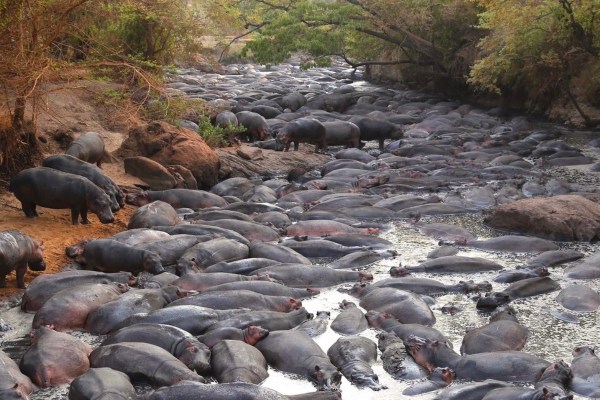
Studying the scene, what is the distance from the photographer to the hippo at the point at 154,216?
1084cm

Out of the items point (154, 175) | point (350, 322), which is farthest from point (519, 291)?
point (154, 175)

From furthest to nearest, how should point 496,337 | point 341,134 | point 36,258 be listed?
point 341,134
point 36,258
point 496,337

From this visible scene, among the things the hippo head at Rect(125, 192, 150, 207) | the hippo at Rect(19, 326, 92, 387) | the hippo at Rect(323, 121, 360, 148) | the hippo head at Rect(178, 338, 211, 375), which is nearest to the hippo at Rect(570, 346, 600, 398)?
the hippo head at Rect(178, 338, 211, 375)

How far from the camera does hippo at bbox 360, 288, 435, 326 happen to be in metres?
7.91

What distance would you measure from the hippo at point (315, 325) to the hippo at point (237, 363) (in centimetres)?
74

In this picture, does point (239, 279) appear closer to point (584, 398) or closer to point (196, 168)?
point (584, 398)

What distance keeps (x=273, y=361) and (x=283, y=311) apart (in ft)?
3.81

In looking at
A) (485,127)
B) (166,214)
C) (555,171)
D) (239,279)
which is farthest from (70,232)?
(485,127)

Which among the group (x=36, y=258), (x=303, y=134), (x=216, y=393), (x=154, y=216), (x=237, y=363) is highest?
(x=216, y=393)

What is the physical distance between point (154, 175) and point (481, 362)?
782 cm

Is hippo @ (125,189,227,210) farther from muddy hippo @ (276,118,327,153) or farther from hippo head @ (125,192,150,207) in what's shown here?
muddy hippo @ (276,118,327,153)

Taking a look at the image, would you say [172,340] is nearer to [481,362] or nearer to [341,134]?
[481,362]

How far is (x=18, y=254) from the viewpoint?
28.0ft

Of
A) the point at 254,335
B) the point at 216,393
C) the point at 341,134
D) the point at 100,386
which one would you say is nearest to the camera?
the point at 216,393
